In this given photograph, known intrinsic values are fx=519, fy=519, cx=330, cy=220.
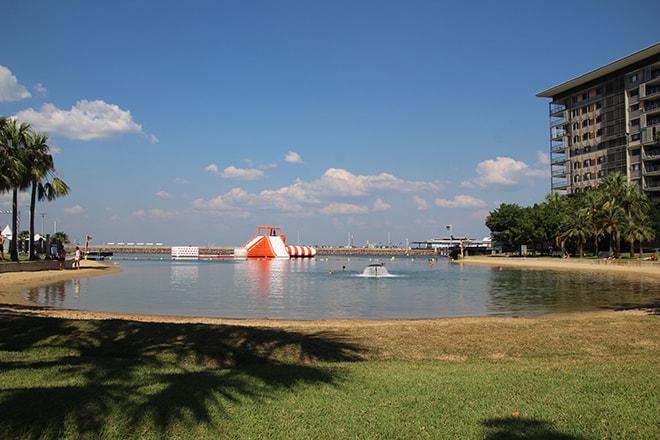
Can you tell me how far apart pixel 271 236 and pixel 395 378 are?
Answer: 319ft

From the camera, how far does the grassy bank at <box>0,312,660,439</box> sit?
194 inches

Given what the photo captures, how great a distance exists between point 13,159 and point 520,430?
39.1 m

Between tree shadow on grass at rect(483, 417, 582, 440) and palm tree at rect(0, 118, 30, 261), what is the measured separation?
3711 centimetres

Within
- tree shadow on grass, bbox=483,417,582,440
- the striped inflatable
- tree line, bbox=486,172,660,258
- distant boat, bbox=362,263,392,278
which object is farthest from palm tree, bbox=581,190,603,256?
tree shadow on grass, bbox=483,417,582,440

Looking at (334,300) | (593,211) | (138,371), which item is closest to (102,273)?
(334,300)

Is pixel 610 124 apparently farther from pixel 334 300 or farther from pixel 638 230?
pixel 334 300

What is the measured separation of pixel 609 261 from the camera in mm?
57781

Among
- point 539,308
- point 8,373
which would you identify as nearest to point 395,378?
point 8,373

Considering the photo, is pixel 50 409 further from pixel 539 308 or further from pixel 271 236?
pixel 271 236

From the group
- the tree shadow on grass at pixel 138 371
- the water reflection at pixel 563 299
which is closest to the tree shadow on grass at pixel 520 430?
the tree shadow on grass at pixel 138 371

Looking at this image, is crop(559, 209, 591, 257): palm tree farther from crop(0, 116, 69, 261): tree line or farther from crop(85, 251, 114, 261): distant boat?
crop(85, 251, 114, 261): distant boat

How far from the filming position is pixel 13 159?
117ft

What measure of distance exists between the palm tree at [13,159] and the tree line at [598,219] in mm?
60477

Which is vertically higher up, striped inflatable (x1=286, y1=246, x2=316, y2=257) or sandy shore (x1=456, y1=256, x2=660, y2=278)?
striped inflatable (x1=286, y1=246, x2=316, y2=257)
